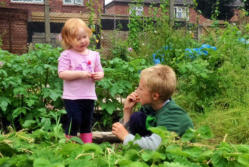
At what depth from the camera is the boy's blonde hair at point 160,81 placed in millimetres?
1995

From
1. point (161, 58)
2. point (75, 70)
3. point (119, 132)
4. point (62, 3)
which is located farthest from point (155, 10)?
point (62, 3)

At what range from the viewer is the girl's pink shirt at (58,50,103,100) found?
311 centimetres

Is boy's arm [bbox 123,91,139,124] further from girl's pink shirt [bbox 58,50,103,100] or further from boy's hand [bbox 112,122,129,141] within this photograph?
girl's pink shirt [bbox 58,50,103,100]

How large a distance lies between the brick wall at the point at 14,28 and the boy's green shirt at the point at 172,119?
692cm

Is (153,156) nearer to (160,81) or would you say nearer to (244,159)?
(244,159)

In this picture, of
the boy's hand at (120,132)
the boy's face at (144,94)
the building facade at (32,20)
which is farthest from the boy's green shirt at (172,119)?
the building facade at (32,20)

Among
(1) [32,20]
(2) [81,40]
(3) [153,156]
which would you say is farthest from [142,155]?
(1) [32,20]

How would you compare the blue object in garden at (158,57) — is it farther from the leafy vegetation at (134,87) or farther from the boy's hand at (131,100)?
the boy's hand at (131,100)

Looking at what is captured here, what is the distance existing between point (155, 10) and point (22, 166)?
745 centimetres

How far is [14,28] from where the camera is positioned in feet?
29.5

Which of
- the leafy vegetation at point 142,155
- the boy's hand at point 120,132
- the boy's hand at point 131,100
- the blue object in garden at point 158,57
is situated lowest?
the boy's hand at point 120,132

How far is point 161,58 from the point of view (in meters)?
4.78

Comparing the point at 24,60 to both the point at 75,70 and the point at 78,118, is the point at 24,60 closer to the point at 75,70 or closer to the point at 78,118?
the point at 75,70

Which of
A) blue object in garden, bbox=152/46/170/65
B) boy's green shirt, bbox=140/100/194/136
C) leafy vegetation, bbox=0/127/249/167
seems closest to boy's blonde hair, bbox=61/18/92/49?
boy's green shirt, bbox=140/100/194/136
